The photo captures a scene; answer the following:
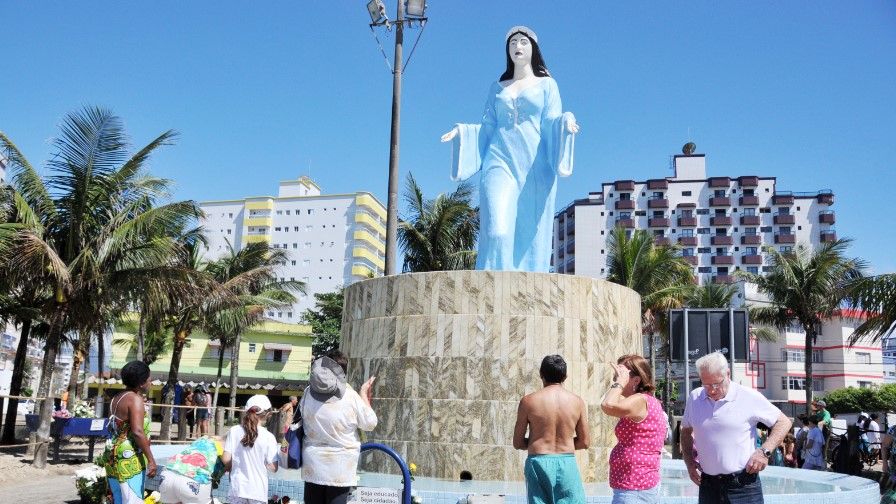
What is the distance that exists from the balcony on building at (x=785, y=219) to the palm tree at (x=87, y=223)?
7943cm

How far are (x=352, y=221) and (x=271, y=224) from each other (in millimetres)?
8967

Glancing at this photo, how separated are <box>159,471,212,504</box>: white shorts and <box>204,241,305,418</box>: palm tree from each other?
896 inches

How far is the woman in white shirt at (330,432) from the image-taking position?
5.11 metres

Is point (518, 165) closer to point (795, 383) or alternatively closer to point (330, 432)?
point (330, 432)

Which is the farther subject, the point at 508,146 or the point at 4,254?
the point at 4,254

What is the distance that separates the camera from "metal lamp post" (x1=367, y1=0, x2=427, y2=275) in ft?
52.1

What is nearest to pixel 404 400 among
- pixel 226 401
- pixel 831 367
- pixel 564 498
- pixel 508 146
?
pixel 508 146

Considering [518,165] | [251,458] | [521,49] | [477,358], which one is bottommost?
[251,458]

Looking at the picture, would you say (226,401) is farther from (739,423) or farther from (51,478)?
(739,423)

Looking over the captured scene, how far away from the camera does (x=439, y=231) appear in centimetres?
2748

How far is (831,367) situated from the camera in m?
59.1

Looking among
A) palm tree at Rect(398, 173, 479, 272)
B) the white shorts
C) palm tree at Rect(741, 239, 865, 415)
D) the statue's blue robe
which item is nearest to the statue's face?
the statue's blue robe

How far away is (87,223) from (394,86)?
6.72 m

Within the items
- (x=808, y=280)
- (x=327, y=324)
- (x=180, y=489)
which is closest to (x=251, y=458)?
(x=180, y=489)
